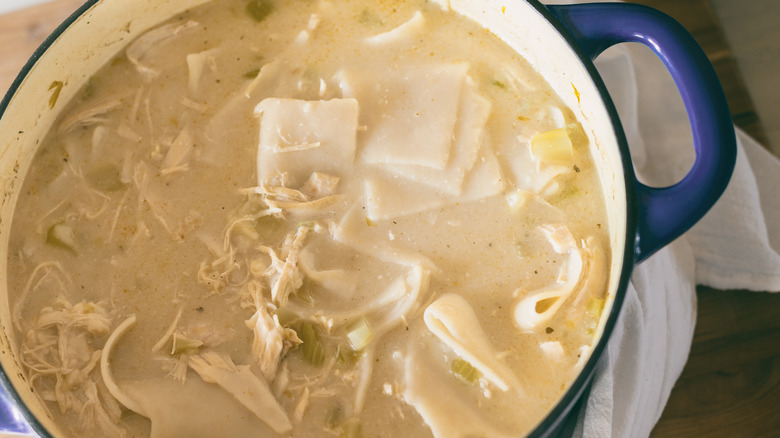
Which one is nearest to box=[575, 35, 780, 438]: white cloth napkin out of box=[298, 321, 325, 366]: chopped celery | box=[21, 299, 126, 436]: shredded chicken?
box=[298, 321, 325, 366]: chopped celery

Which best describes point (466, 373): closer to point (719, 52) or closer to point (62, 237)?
point (62, 237)

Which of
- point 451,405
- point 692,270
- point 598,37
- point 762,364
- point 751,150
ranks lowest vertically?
point 762,364

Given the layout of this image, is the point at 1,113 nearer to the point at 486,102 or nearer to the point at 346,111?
the point at 346,111

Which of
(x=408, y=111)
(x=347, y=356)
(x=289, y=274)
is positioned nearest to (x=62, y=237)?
(x=289, y=274)

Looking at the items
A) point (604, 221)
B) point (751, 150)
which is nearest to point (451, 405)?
point (604, 221)

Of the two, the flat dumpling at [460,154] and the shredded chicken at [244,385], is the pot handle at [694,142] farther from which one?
the shredded chicken at [244,385]

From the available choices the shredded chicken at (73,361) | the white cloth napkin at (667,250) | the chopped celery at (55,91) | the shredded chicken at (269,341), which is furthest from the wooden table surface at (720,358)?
the shredded chicken at (269,341)

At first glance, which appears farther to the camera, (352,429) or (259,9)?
(259,9)

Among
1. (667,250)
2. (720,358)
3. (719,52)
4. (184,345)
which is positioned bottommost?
(720,358)
